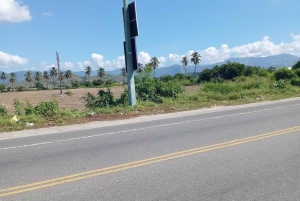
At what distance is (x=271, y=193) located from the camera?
13.0 ft

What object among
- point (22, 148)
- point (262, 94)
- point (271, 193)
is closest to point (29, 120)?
point (22, 148)

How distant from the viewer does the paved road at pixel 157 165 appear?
410 centimetres

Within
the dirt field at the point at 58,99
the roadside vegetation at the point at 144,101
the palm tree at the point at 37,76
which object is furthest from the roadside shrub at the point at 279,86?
the palm tree at the point at 37,76

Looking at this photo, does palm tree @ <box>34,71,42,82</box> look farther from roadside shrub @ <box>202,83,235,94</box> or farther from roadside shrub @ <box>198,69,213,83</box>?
roadside shrub @ <box>202,83,235,94</box>

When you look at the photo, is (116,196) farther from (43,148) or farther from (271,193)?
A: (43,148)

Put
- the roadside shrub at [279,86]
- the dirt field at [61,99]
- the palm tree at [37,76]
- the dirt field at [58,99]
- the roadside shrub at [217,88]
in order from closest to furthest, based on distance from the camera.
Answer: the roadside shrub at [217,88] → the roadside shrub at [279,86] → the dirt field at [61,99] → the dirt field at [58,99] → the palm tree at [37,76]

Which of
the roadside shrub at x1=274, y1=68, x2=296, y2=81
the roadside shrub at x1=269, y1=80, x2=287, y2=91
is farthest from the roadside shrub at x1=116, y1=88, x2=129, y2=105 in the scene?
the roadside shrub at x1=274, y1=68, x2=296, y2=81

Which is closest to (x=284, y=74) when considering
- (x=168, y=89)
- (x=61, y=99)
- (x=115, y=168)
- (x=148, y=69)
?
(x=168, y=89)

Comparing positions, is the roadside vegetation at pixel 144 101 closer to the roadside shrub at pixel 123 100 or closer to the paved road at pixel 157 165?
the roadside shrub at pixel 123 100

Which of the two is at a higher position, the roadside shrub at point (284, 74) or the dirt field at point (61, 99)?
the roadside shrub at point (284, 74)

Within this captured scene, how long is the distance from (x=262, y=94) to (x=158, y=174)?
1852 cm

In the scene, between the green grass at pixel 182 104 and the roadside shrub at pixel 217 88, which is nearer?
the green grass at pixel 182 104

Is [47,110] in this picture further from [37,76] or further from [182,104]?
[37,76]

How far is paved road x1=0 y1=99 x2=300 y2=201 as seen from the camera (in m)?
4.10
